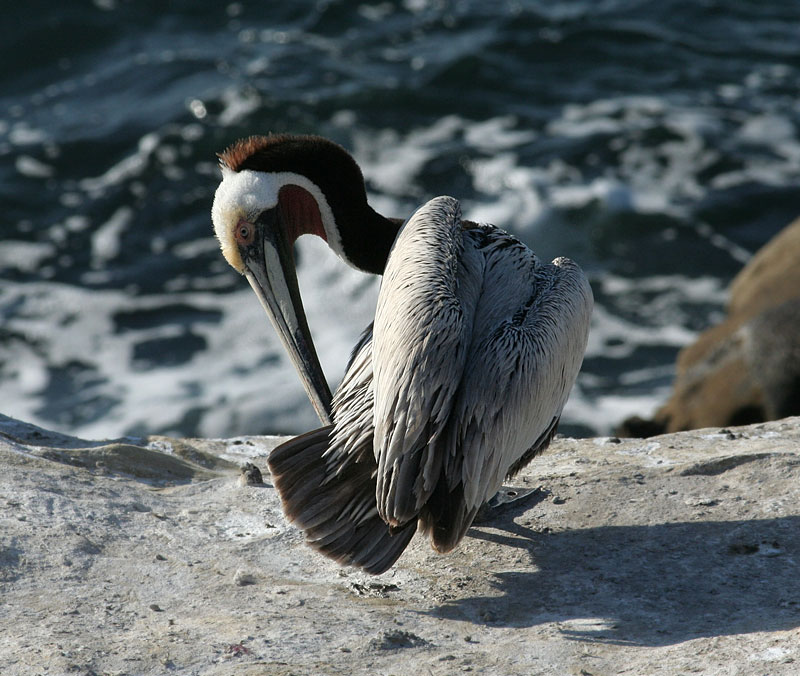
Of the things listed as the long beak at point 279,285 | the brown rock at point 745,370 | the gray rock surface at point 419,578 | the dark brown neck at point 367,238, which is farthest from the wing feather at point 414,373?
the brown rock at point 745,370

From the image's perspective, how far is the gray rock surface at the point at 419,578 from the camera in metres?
3.24

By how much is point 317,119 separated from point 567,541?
9.77 m

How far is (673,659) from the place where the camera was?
320 centimetres

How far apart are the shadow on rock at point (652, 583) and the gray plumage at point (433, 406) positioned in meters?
0.35

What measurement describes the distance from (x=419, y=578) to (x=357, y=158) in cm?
895

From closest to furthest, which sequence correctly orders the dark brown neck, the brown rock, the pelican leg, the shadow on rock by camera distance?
the shadow on rock < the pelican leg < the dark brown neck < the brown rock

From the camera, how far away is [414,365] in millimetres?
3607

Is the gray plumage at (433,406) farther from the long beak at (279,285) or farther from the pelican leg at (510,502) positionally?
the long beak at (279,285)

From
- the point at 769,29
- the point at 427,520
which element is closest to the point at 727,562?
the point at 427,520

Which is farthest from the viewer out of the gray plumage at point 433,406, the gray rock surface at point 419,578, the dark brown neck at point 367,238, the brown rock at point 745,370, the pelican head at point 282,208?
the brown rock at point 745,370

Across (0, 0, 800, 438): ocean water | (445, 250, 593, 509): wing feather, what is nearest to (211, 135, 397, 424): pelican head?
(445, 250, 593, 509): wing feather

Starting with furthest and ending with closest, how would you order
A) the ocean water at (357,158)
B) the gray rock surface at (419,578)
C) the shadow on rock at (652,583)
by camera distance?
the ocean water at (357,158), the shadow on rock at (652,583), the gray rock surface at (419,578)

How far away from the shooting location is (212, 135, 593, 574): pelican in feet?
11.8

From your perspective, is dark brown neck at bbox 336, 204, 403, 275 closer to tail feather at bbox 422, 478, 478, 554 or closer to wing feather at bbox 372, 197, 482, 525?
wing feather at bbox 372, 197, 482, 525
